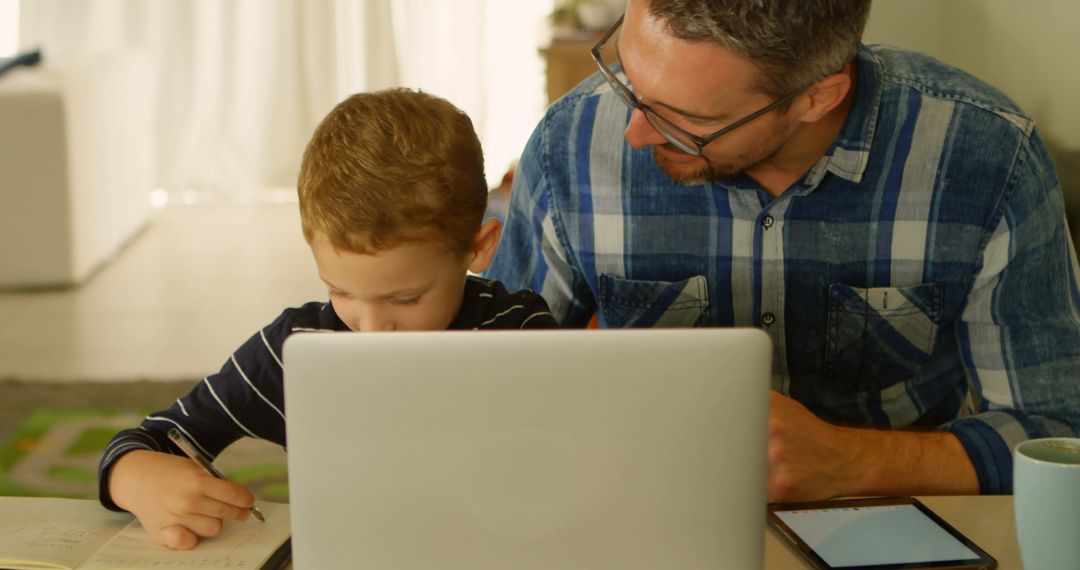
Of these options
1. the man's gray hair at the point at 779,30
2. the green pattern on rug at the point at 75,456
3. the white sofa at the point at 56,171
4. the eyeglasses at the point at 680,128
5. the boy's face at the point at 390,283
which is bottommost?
the green pattern on rug at the point at 75,456

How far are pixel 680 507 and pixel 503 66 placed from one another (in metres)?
4.95

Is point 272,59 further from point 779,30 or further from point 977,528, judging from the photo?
point 977,528

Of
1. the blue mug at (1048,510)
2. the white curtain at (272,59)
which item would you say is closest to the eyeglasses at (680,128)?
the blue mug at (1048,510)

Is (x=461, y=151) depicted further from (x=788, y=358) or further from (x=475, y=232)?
(x=788, y=358)

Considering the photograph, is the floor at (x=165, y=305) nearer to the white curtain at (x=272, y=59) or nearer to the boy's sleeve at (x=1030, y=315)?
the white curtain at (x=272, y=59)

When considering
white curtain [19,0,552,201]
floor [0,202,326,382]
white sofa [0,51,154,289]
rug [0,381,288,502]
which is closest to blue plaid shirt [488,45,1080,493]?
rug [0,381,288,502]

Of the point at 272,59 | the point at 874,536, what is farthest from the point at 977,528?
the point at 272,59

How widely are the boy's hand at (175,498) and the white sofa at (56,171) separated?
2.99 metres

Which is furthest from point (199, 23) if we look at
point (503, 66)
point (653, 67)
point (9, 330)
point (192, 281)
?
point (653, 67)

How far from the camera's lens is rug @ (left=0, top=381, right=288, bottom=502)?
254 cm

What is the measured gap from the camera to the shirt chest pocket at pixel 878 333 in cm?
143

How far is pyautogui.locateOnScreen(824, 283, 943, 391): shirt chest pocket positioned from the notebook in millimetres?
695

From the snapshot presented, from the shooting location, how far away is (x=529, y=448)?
0.80 metres

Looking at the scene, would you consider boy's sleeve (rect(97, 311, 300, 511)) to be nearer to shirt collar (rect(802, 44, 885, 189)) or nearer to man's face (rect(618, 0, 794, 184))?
man's face (rect(618, 0, 794, 184))
